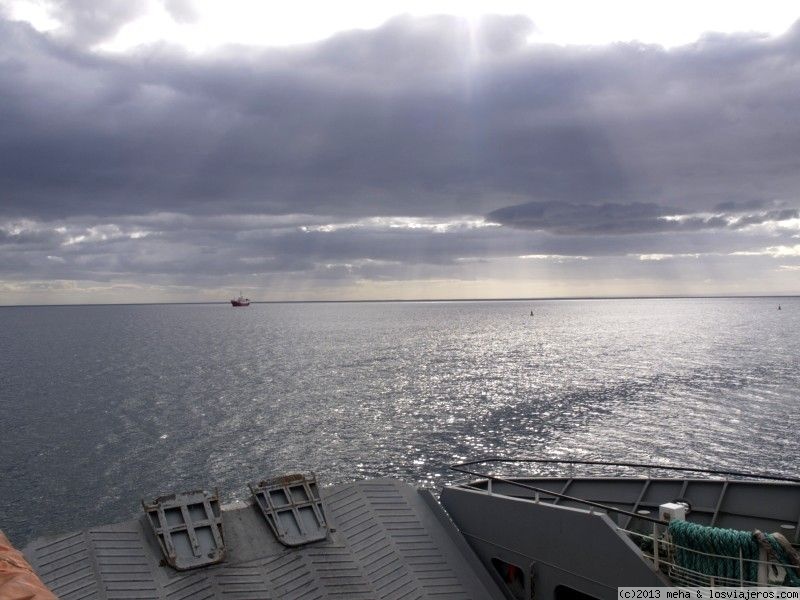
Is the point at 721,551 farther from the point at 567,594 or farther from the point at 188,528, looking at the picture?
the point at 188,528

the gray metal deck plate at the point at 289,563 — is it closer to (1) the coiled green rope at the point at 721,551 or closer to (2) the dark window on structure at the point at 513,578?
(2) the dark window on structure at the point at 513,578

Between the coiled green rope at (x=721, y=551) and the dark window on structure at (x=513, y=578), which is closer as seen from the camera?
the coiled green rope at (x=721, y=551)

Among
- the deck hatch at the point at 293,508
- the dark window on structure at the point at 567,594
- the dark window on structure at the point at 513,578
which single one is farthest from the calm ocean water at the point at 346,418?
the dark window on structure at the point at 567,594

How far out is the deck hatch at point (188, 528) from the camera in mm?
15859

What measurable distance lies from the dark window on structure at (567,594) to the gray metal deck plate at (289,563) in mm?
1843

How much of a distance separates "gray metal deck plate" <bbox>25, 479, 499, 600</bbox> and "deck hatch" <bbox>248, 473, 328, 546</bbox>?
0.29m

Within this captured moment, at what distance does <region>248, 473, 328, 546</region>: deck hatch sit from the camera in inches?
678

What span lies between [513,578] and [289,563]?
625 cm

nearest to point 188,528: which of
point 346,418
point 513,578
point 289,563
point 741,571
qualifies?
point 289,563

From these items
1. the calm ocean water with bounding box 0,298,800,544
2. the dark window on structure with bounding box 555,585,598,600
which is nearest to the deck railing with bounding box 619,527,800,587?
the dark window on structure with bounding box 555,585,598,600

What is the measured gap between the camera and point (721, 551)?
42.7ft

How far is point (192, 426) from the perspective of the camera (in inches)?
2299

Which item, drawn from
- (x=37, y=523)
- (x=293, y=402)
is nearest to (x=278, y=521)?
(x=37, y=523)

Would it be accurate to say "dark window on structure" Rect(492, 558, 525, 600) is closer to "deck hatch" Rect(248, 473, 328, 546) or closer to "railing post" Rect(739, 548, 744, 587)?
"deck hatch" Rect(248, 473, 328, 546)
